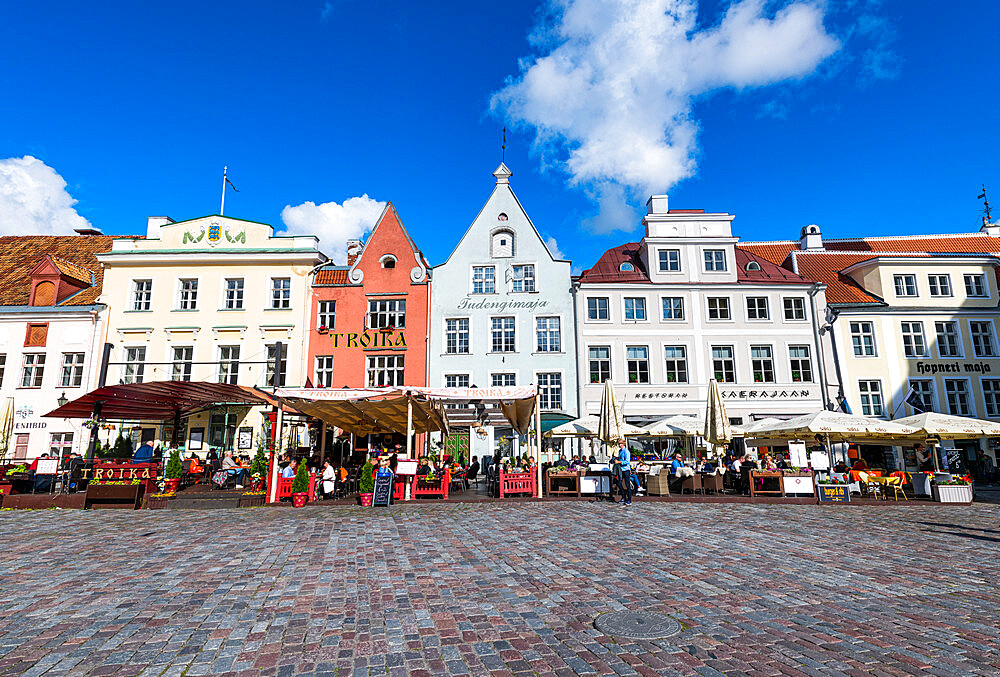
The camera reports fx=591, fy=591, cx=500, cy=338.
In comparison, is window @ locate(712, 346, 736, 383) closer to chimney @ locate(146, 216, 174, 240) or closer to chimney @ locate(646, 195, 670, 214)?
chimney @ locate(646, 195, 670, 214)

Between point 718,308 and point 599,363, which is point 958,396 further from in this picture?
point 599,363

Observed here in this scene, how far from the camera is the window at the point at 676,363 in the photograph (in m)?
30.8

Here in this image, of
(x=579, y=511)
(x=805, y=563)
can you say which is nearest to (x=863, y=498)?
(x=579, y=511)

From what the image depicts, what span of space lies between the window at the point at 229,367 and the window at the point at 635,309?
20507 mm

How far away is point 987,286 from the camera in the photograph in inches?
1283

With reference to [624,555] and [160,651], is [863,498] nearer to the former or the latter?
[624,555]

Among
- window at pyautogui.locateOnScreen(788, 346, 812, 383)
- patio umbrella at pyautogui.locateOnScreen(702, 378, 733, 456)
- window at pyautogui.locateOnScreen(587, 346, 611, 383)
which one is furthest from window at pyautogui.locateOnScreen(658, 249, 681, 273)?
patio umbrella at pyautogui.locateOnScreen(702, 378, 733, 456)

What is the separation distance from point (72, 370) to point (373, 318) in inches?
612

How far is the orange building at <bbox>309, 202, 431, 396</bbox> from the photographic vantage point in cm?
3081

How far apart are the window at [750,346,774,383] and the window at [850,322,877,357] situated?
15.3 feet

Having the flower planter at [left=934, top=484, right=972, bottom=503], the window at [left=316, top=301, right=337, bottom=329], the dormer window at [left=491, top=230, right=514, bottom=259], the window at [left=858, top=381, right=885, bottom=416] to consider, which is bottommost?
the flower planter at [left=934, top=484, right=972, bottom=503]

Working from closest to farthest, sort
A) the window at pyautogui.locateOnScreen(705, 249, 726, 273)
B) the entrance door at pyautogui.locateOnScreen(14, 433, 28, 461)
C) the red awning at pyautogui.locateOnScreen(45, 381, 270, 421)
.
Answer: the red awning at pyautogui.locateOnScreen(45, 381, 270, 421) < the entrance door at pyautogui.locateOnScreen(14, 433, 28, 461) < the window at pyautogui.locateOnScreen(705, 249, 726, 273)

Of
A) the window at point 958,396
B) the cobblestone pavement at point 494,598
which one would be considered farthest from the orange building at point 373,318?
the window at point 958,396

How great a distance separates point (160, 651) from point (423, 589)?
2.82 metres
